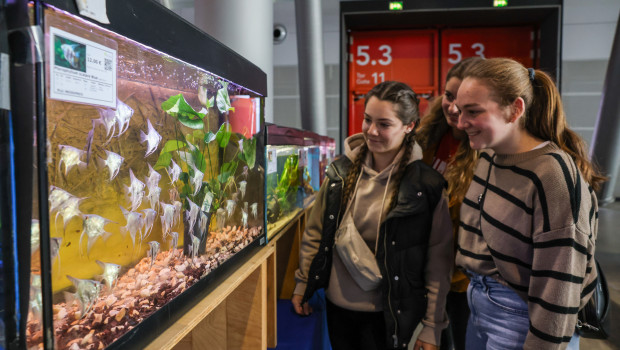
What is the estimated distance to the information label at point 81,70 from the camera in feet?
1.41

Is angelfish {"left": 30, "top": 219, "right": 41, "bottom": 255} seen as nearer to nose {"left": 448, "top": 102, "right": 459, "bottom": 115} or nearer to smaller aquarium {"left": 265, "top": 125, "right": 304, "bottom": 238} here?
smaller aquarium {"left": 265, "top": 125, "right": 304, "bottom": 238}

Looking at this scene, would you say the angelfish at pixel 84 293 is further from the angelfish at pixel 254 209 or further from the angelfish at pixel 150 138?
the angelfish at pixel 254 209

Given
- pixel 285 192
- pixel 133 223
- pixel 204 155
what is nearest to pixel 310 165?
pixel 285 192

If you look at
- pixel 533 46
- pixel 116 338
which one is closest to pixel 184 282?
pixel 116 338

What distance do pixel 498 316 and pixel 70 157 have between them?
115 centimetres

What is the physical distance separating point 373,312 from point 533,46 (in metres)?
3.40

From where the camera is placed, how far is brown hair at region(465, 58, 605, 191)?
1.15 metres

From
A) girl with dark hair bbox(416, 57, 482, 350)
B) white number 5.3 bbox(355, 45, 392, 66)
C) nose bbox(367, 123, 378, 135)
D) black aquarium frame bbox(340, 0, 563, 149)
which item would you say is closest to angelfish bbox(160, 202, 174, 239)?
nose bbox(367, 123, 378, 135)

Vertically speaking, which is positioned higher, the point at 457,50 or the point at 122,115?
the point at 457,50

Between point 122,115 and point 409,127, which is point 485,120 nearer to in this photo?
point 409,127

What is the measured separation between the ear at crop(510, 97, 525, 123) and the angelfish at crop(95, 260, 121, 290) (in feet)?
3.53

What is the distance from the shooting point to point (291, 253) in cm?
212

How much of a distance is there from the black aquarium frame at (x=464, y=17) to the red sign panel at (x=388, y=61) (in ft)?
0.50

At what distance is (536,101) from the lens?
A: 3.94 ft
